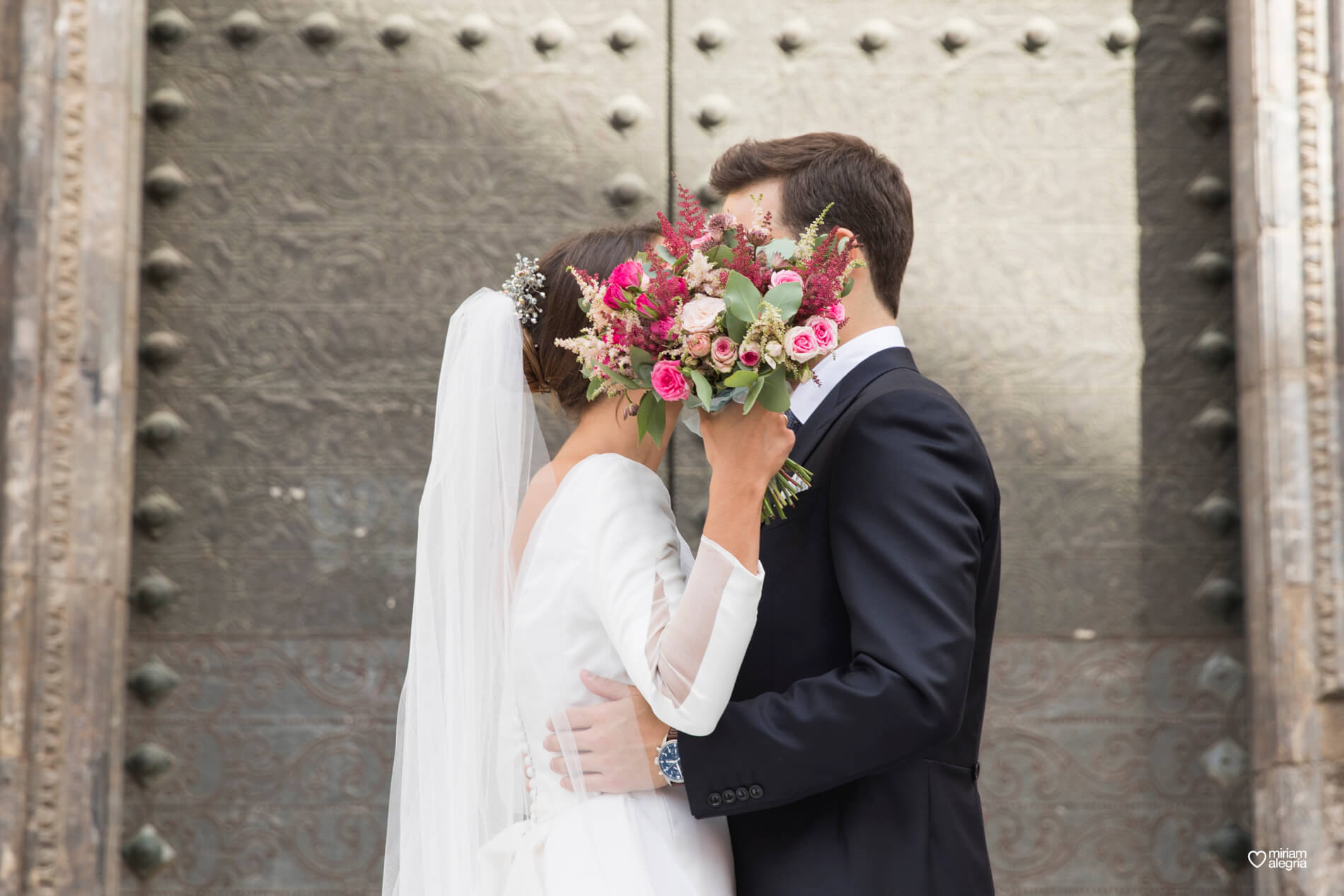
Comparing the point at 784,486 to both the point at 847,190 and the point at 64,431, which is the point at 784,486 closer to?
the point at 847,190

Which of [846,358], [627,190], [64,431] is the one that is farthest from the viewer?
[627,190]

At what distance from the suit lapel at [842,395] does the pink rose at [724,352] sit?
34cm

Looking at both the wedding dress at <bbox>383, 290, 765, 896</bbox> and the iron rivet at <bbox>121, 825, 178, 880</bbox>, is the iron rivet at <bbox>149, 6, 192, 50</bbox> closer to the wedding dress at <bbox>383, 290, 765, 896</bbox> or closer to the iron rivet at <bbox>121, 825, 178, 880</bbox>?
the wedding dress at <bbox>383, 290, 765, 896</bbox>

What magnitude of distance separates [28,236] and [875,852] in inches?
100

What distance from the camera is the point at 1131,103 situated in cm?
368

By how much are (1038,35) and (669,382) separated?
8.14 feet

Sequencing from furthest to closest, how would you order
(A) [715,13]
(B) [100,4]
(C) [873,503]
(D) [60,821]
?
(A) [715,13] < (B) [100,4] < (D) [60,821] < (C) [873,503]

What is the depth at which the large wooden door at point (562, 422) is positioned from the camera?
3428mm

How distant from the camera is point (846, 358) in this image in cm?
201

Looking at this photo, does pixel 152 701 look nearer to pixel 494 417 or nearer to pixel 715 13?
pixel 494 417

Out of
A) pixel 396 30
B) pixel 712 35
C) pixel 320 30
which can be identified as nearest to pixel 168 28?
pixel 320 30

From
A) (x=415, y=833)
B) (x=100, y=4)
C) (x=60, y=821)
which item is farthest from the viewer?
(x=100, y=4)

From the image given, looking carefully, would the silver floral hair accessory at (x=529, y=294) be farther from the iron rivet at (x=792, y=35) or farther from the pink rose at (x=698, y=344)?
the iron rivet at (x=792, y=35)

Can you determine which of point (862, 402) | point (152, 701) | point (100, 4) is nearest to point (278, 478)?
point (152, 701)
